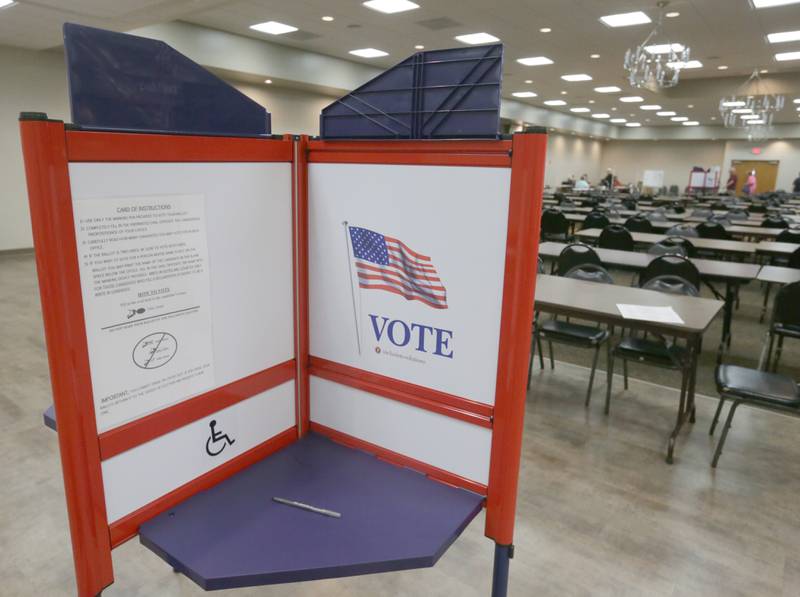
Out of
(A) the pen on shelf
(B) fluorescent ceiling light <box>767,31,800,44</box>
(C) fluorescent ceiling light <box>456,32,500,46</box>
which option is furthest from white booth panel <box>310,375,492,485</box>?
(B) fluorescent ceiling light <box>767,31,800,44</box>

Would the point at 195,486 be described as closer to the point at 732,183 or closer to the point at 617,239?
Answer: the point at 617,239

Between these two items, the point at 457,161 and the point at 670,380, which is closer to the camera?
the point at 457,161

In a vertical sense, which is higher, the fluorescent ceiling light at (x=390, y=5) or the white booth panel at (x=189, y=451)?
the fluorescent ceiling light at (x=390, y=5)

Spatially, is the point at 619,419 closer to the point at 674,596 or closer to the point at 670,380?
the point at 670,380

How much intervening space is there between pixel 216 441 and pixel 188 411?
135mm

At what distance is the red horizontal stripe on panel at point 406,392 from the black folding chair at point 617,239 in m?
5.35

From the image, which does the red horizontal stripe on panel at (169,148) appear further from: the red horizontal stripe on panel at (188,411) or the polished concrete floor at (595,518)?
the polished concrete floor at (595,518)

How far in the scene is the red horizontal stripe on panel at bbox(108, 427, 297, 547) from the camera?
3.75 ft

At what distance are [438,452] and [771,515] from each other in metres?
2.13

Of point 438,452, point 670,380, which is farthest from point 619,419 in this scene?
point 438,452

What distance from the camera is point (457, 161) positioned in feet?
3.83

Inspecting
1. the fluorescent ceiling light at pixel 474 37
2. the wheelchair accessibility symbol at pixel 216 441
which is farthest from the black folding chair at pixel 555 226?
the wheelchair accessibility symbol at pixel 216 441

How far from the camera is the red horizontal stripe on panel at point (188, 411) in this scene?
110 centimetres

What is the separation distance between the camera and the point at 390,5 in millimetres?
7152
